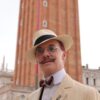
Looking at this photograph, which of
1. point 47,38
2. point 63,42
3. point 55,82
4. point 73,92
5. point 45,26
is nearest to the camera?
point 73,92

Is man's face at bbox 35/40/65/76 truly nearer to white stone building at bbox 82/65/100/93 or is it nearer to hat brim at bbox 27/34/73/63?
hat brim at bbox 27/34/73/63

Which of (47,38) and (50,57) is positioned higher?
(47,38)

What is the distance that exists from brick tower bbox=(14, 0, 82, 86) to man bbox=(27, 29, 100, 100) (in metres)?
35.1

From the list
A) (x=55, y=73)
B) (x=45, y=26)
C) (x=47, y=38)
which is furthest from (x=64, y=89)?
(x=45, y=26)

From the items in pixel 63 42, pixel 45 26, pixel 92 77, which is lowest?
pixel 63 42

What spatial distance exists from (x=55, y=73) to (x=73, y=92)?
0.31 metres

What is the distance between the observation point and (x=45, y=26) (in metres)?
40.2

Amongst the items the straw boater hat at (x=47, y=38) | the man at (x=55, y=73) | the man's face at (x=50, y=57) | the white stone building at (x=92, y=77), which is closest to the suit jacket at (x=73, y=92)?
the man at (x=55, y=73)

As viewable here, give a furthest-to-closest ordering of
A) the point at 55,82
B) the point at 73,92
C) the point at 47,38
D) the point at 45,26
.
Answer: the point at 45,26
the point at 47,38
the point at 55,82
the point at 73,92

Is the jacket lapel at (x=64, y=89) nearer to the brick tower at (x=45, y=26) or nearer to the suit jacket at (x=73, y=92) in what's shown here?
the suit jacket at (x=73, y=92)

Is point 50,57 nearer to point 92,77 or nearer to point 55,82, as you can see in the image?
point 55,82

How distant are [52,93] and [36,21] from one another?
3741 cm

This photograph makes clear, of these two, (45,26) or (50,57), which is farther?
(45,26)

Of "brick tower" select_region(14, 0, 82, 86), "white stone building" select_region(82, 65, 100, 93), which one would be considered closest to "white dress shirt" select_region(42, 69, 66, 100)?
"brick tower" select_region(14, 0, 82, 86)
